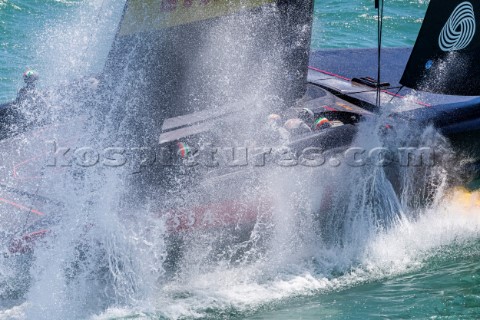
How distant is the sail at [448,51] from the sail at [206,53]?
101cm

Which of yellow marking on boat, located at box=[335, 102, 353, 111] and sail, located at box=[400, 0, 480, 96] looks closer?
sail, located at box=[400, 0, 480, 96]

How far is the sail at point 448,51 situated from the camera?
4.81 meters

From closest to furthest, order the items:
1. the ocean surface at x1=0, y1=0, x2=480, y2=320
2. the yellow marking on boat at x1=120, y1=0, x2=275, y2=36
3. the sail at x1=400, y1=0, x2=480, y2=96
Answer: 1. the ocean surface at x1=0, y1=0, x2=480, y2=320
2. the yellow marking on boat at x1=120, y1=0, x2=275, y2=36
3. the sail at x1=400, y1=0, x2=480, y2=96

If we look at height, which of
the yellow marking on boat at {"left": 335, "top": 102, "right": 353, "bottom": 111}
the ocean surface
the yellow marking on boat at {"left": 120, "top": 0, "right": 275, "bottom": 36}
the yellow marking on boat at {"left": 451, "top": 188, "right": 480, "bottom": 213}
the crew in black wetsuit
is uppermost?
the yellow marking on boat at {"left": 120, "top": 0, "right": 275, "bottom": 36}

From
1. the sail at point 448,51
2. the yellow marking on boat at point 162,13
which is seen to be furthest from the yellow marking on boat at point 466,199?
the yellow marking on boat at point 162,13

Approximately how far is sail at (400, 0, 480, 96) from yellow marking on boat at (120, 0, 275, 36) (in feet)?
6.11

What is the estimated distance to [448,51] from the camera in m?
4.92

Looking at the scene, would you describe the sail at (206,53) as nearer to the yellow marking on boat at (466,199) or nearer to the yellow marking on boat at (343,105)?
the yellow marking on boat at (343,105)

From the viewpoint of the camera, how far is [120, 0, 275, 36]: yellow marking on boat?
426 cm

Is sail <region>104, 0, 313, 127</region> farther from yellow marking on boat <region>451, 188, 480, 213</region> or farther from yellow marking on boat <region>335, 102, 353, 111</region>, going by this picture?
yellow marking on boat <region>451, 188, 480, 213</region>

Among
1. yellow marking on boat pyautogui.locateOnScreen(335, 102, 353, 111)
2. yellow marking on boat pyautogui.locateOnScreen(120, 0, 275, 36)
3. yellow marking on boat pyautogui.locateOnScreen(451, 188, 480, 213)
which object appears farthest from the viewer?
yellow marking on boat pyautogui.locateOnScreen(335, 102, 353, 111)

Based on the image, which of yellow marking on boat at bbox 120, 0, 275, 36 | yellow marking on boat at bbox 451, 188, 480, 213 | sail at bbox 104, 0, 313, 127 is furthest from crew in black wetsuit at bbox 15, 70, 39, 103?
yellow marking on boat at bbox 451, 188, 480, 213

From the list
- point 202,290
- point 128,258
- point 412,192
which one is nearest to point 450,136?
point 412,192

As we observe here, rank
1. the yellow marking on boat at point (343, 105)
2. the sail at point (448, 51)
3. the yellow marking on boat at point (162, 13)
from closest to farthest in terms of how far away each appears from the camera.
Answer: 1. the yellow marking on boat at point (162, 13)
2. the sail at point (448, 51)
3. the yellow marking on boat at point (343, 105)
